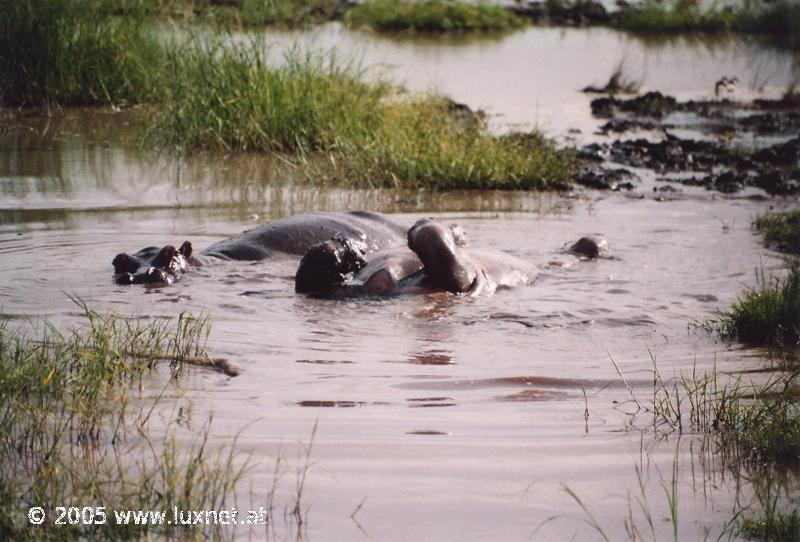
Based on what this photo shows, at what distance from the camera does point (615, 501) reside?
3.46 m

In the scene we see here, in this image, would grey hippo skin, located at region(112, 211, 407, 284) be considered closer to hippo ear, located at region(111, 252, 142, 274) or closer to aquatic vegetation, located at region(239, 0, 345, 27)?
hippo ear, located at region(111, 252, 142, 274)

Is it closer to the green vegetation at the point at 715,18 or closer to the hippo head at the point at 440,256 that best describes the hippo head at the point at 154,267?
the hippo head at the point at 440,256

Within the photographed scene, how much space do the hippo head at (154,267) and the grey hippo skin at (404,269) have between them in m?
0.70

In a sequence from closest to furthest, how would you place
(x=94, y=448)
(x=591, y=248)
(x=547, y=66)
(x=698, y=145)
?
1. (x=94, y=448)
2. (x=591, y=248)
3. (x=698, y=145)
4. (x=547, y=66)

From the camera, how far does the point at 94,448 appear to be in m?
3.71

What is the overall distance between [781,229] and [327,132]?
4.25 meters

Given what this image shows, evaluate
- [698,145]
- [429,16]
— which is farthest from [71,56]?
[429,16]

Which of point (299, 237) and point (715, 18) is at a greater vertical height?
point (715, 18)

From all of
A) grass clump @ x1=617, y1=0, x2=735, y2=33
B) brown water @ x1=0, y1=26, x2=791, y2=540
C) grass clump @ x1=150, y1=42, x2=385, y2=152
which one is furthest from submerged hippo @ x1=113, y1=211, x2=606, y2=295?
Answer: grass clump @ x1=617, y1=0, x2=735, y2=33

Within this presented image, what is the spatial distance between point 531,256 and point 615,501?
4.33 m

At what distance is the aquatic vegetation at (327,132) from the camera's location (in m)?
10.2

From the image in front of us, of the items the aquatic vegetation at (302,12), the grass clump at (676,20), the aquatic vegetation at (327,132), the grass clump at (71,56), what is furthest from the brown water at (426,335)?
the grass clump at (676,20)

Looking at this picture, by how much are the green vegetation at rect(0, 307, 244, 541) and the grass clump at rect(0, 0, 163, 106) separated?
27.6 feet

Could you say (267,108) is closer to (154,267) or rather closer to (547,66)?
(154,267)
